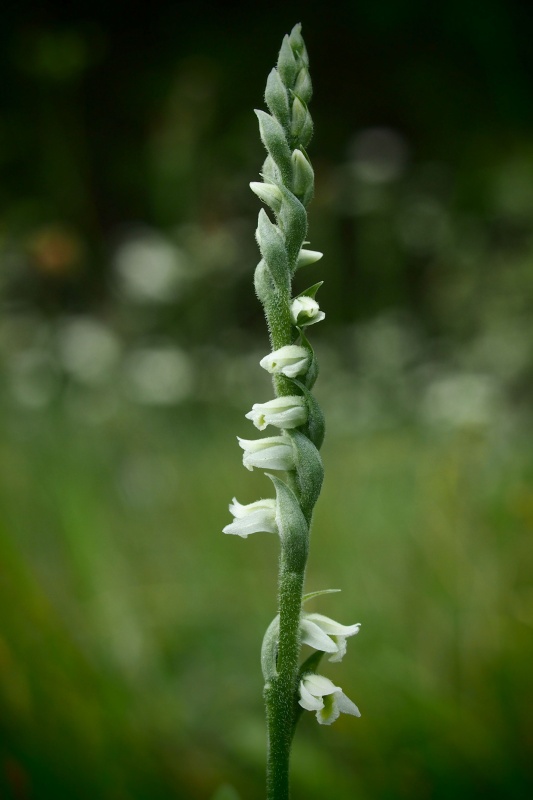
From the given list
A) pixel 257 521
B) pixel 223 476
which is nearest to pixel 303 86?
Answer: pixel 257 521

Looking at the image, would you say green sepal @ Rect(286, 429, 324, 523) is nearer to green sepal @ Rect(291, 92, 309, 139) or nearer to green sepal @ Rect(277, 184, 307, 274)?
green sepal @ Rect(277, 184, 307, 274)

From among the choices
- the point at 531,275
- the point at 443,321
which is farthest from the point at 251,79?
the point at 531,275

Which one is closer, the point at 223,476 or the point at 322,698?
the point at 322,698

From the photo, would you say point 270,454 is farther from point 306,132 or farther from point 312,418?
point 306,132

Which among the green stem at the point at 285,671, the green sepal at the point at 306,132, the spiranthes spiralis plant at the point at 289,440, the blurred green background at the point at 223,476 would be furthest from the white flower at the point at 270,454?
the blurred green background at the point at 223,476

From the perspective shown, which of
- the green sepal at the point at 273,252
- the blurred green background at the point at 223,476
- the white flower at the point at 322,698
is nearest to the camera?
the white flower at the point at 322,698

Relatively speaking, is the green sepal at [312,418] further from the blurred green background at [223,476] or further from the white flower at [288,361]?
the blurred green background at [223,476]

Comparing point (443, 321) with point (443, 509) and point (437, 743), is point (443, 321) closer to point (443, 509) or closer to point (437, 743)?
point (443, 509)
